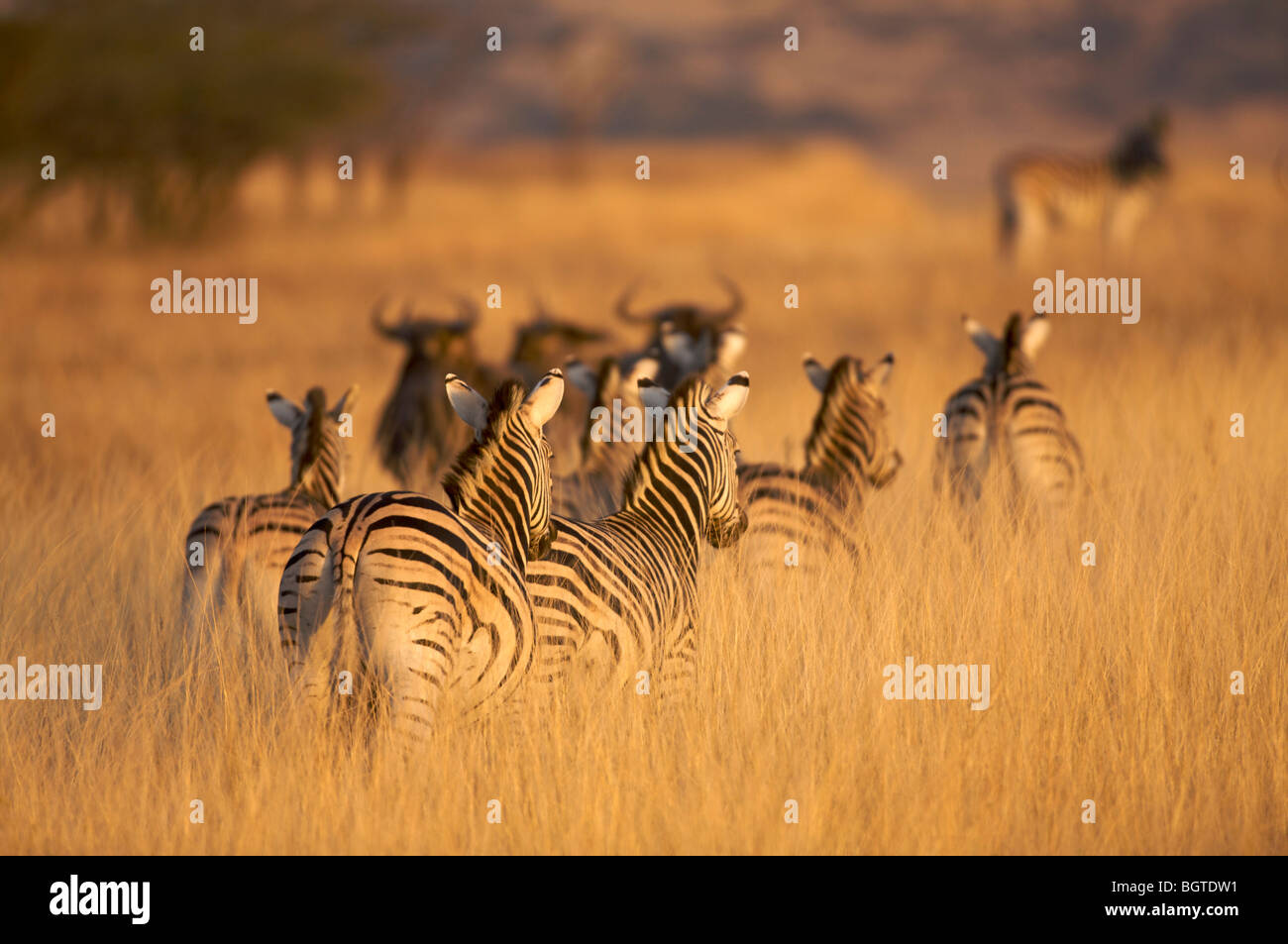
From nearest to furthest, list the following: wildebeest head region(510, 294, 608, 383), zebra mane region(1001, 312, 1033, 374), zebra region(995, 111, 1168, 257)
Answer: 1. zebra mane region(1001, 312, 1033, 374)
2. wildebeest head region(510, 294, 608, 383)
3. zebra region(995, 111, 1168, 257)

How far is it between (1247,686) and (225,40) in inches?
1475

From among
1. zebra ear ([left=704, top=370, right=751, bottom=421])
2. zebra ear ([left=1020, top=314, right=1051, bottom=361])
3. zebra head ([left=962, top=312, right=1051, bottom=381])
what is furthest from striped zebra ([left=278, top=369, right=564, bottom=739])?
zebra ear ([left=1020, top=314, right=1051, bottom=361])

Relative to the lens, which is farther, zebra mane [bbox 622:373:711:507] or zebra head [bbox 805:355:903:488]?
zebra head [bbox 805:355:903:488]

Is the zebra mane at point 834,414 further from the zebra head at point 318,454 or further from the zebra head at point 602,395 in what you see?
the zebra head at point 318,454

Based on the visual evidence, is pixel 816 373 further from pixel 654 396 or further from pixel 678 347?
pixel 654 396

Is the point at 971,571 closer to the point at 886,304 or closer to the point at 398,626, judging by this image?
the point at 398,626

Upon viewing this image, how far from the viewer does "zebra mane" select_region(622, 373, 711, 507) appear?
5.03 metres

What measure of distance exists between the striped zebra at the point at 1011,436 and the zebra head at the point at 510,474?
3345mm

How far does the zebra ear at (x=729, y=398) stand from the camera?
16.5ft

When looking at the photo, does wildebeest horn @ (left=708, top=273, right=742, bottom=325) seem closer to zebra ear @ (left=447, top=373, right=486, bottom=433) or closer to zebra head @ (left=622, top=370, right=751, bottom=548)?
zebra head @ (left=622, top=370, right=751, bottom=548)

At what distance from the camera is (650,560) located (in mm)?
4848

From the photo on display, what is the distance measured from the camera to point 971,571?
6.34 metres

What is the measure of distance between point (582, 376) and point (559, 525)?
99.1 inches

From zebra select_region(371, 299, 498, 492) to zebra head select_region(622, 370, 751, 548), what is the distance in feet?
12.5
